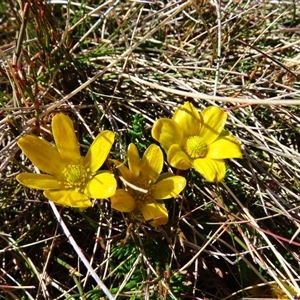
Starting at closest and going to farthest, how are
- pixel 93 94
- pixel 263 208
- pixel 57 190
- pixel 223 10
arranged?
1. pixel 57 190
2. pixel 263 208
3. pixel 93 94
4. pixel 223 10

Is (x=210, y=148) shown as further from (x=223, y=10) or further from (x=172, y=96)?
(x=223, y=10)

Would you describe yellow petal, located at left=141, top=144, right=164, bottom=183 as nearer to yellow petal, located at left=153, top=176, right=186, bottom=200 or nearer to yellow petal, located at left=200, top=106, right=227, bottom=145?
yellow petal, located at left=153, top=176, right=186, bottom=200

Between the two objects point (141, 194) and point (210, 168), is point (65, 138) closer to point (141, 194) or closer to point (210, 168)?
point (141, 194)

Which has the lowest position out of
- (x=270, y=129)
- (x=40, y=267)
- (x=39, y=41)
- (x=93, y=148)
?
(x=40, y=267)

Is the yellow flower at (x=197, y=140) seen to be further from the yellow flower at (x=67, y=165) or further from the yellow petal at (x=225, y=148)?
the yellow flower at (x=67, y=165)

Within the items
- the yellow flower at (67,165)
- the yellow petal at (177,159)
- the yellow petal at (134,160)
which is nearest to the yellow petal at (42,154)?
the yellow flower at (67,165)

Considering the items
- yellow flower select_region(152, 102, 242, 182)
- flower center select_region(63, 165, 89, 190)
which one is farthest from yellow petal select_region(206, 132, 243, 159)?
flower center select_region(63, 165, 89, 190)

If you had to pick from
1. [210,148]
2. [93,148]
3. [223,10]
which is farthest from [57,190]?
[223,10]
